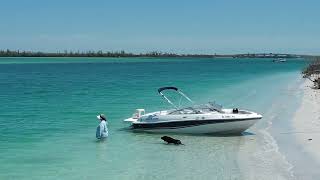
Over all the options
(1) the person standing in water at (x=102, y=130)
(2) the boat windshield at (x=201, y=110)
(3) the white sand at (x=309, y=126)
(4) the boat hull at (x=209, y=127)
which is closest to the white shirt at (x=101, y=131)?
(1) the person standing in water at (x=102, y=130)

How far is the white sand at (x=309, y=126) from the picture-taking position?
67.9ft

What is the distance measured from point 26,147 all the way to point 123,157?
4586 mm

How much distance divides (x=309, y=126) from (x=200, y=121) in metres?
5.80

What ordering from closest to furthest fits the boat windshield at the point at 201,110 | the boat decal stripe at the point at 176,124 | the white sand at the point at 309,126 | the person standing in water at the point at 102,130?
the white sand at the point at 309,126, the person standing in water at the point at 102,130, the boat decal stripe at the point at 176,124, the boat windshield at the point at 201,110

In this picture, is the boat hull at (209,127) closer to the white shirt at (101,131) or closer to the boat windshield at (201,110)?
the boat windshield at (201,110)

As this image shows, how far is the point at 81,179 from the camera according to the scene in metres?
16.6

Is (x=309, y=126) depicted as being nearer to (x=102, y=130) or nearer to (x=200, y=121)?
(x=200, y=121)

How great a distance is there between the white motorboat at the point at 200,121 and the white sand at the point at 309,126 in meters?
2.37

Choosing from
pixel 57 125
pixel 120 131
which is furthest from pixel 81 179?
pixel 57 125

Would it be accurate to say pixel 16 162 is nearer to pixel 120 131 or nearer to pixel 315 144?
pixel 120 131

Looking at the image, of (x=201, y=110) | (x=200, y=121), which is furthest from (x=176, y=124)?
(x=201, y=110)

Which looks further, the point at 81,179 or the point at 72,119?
the point at 72,119

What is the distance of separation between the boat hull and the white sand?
2458mm

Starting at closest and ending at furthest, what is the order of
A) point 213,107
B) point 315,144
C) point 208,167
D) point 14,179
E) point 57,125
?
point 14,179
point 208,167
point 315,144
point 213,107
point 57,125
